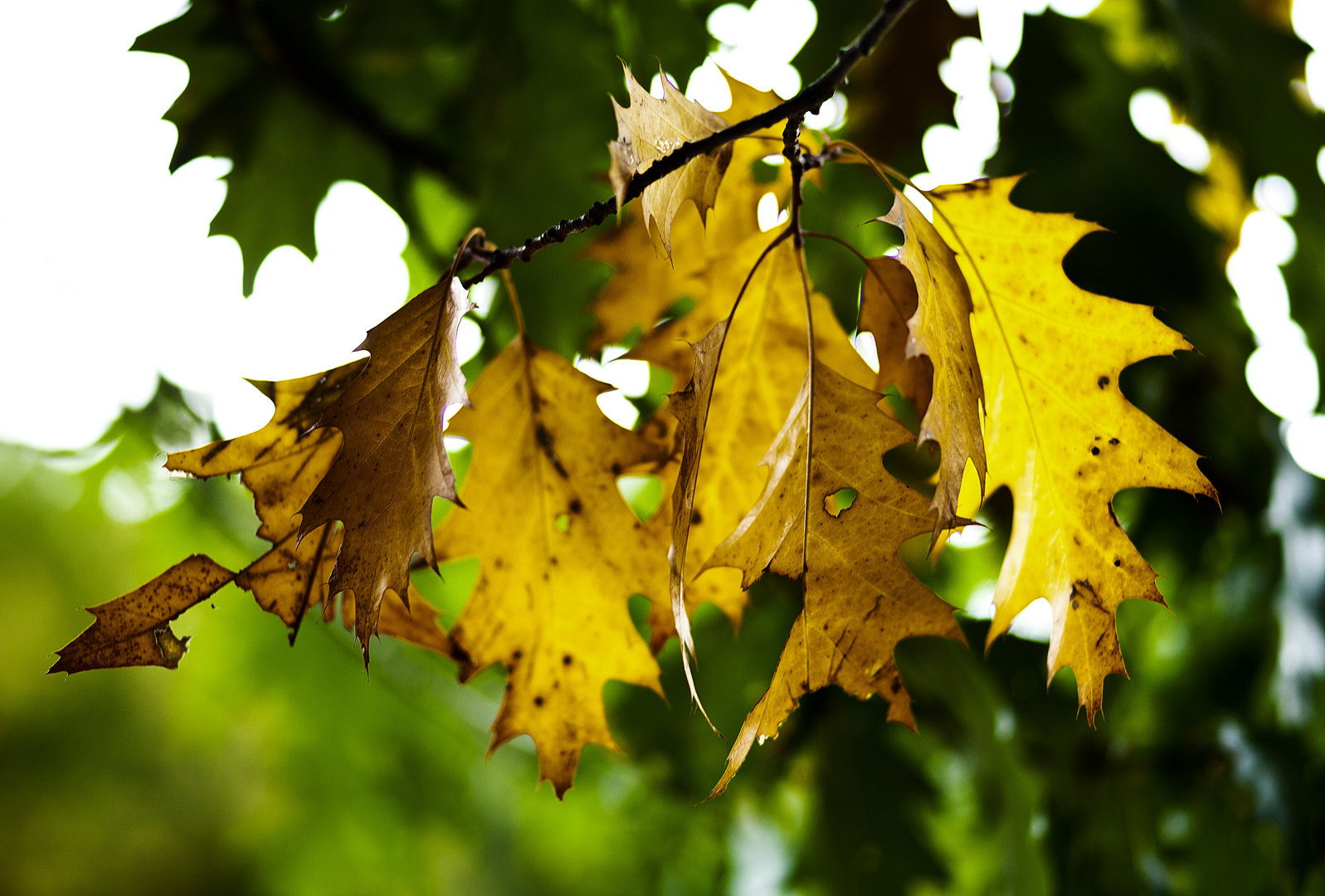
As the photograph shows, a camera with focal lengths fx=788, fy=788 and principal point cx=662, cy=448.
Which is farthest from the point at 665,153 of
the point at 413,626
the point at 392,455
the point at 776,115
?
the point at 413,626

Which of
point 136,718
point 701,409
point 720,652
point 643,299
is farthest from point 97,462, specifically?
point 136,718

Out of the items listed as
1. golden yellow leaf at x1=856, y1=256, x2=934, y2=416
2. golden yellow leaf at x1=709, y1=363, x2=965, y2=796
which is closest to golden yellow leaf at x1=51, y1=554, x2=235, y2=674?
golden yellow leaf at x1=709, y1=363, x2=965, y2=796

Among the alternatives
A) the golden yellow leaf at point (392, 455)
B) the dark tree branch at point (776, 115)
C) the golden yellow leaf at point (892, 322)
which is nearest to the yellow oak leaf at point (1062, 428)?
A: the golden yellow leaf at point (892, 322)

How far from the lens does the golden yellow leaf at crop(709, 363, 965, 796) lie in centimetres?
35

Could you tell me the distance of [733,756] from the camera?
1.03 ft

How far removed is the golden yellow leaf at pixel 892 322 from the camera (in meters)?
0.45

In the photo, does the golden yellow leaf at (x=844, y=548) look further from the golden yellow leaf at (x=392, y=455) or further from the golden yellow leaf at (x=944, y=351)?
the golden yellow leaf at (x=392, y=455)

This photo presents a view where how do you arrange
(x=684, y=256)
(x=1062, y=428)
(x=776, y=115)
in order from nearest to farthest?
(x=776, y=115) < (x=1062, y=428) < (x=684, y=256)

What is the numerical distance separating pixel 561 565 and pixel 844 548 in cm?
18

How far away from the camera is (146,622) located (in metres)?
0.35

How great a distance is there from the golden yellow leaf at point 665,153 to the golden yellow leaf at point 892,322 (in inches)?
6.2

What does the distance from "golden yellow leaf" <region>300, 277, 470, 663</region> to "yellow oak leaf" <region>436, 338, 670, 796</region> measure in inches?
3.9

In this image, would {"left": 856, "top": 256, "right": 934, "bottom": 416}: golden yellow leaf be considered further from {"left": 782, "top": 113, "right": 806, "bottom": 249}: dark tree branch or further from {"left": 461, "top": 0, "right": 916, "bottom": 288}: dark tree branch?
{"left": 461, "top": 0, "right": 916, "bottom": 288}: dark tree branch

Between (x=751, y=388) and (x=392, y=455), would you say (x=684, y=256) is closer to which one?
(x=751, y=388)
